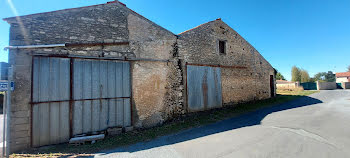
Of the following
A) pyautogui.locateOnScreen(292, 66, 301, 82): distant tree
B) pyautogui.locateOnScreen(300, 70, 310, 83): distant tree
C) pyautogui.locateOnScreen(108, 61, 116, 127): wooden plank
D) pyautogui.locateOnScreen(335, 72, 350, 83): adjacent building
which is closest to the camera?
pyautogui.locateOnScreen(108, 61, 116, 127): wooden plank

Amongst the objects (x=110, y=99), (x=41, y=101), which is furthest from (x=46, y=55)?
(x=110, y=99)

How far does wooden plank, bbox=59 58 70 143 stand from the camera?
4655mm

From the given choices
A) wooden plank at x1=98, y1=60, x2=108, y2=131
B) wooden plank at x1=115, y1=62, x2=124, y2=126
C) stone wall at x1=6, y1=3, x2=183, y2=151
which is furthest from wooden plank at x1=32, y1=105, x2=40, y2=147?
wooden plank at x1=115, y1=62, x2=124, y2=126

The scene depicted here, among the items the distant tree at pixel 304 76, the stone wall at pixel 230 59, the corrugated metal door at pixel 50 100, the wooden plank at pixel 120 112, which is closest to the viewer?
the corrugated metal door at pixel 50 100

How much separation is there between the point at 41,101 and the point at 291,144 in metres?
7.92

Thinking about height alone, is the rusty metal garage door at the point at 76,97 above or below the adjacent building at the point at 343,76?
below

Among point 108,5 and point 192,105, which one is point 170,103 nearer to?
point 192,105

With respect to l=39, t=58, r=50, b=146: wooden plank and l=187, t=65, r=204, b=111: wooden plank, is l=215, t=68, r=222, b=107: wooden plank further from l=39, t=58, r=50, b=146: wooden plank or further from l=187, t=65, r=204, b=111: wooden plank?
l=39, t=58, r=50, b=146: wooden plank

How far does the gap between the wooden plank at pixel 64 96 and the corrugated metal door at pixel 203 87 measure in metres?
5.37

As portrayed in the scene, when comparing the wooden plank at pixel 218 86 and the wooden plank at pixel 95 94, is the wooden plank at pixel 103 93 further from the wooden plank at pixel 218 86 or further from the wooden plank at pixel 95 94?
the wooden plank at pixel 218 86

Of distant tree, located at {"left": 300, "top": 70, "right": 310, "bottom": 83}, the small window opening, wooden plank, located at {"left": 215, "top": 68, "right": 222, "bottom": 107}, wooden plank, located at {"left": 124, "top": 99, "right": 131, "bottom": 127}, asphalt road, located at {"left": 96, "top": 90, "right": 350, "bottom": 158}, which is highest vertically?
the small window opening

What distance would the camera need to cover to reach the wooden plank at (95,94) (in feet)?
16.7

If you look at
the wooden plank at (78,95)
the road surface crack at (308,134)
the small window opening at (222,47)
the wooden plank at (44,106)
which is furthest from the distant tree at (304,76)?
the wooden plank at (44,106)

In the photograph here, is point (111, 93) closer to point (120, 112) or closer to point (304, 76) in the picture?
point (120, 112)
